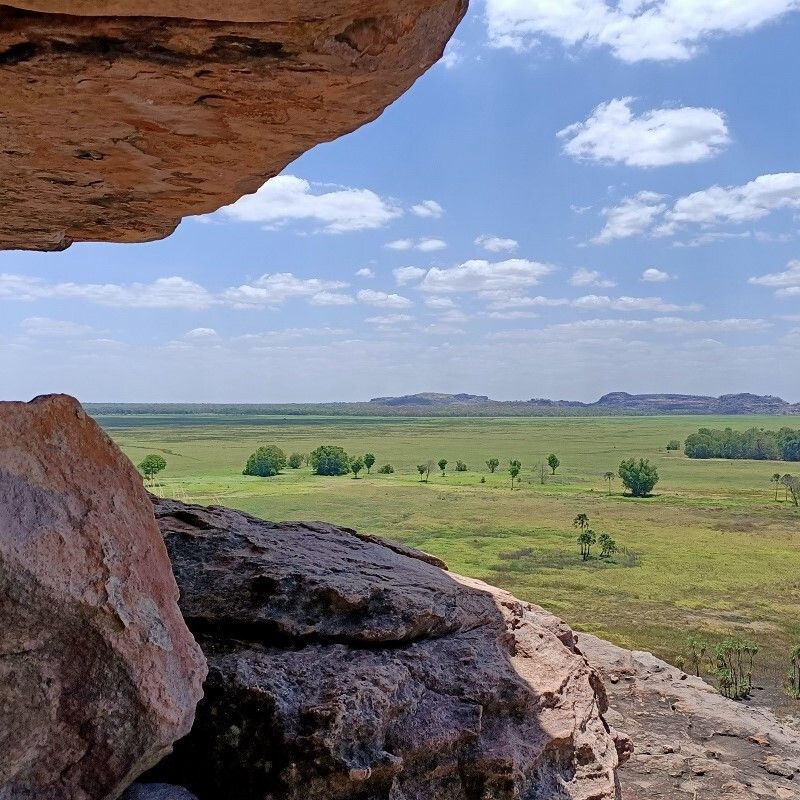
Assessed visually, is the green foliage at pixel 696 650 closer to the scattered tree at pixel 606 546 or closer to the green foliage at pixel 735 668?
the green foliage at pixel 735 668

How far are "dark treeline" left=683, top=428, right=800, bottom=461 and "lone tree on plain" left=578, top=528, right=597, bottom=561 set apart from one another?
5962cm

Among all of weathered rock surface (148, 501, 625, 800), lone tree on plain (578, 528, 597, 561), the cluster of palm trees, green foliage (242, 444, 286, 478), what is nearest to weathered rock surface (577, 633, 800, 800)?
weathered rock surface (148, 501, 625, 800)

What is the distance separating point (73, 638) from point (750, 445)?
105 meters

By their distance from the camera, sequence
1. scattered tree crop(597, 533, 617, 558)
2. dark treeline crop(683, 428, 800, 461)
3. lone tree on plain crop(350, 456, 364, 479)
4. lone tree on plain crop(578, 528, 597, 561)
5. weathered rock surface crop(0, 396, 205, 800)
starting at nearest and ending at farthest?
weathered rock surface crop(0, 396, 205, 800), lone tree on plain crop(578, 528, 597, 561), scattered tree crop(597, 533, 617, 558), lone tree on plain crop(350, 456, 364, 479), dark treeline crop(683, 428, 800, 461)

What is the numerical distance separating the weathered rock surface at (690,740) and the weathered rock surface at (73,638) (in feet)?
20.6

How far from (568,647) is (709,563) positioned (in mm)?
39949

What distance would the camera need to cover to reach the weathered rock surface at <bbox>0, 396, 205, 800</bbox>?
4660 mm

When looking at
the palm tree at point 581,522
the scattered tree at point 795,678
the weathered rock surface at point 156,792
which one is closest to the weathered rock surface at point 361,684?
the weathered rock surface at point 156,792

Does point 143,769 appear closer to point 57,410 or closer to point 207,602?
point 207,602

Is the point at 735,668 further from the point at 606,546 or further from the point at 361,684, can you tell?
the point at 361,684

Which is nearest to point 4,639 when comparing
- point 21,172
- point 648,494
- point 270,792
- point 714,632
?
point 270,792

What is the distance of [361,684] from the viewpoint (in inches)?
245

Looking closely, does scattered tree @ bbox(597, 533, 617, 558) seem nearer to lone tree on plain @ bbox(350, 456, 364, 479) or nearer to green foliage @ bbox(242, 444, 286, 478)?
lone tree on plain @ bbox(350, 456, 364, 479)

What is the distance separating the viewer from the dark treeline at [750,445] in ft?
313
